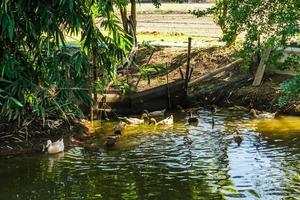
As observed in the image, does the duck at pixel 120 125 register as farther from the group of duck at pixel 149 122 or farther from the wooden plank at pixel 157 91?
the wooden plank at pixel 157 91

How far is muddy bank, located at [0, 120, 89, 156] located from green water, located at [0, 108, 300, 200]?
1.33ft

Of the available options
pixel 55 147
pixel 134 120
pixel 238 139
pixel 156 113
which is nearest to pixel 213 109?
pixel 156 113

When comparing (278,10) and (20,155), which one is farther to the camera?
(20,155)

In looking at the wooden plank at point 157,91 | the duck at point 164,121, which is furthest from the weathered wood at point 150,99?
the duck at point 164,121

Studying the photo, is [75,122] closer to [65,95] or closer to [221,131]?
[65,95]

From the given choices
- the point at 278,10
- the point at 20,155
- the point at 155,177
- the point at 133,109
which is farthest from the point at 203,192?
the point at 133,109

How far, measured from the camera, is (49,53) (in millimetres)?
12836

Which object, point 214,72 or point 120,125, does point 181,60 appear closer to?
point 214,72

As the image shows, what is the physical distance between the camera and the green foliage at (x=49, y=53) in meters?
12.1

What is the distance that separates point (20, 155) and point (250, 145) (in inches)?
192

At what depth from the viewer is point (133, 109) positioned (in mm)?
17297

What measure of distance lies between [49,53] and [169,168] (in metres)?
3.61

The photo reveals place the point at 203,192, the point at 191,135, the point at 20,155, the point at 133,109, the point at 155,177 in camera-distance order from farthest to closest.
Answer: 1. the point at 133,109
2. the point at 191,135
3. the point at 20,155
4. the point at 155,177
5. the point at 203,192

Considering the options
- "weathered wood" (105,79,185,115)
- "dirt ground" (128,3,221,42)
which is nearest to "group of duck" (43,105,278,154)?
"weathered wood" (105,79,185,115)
